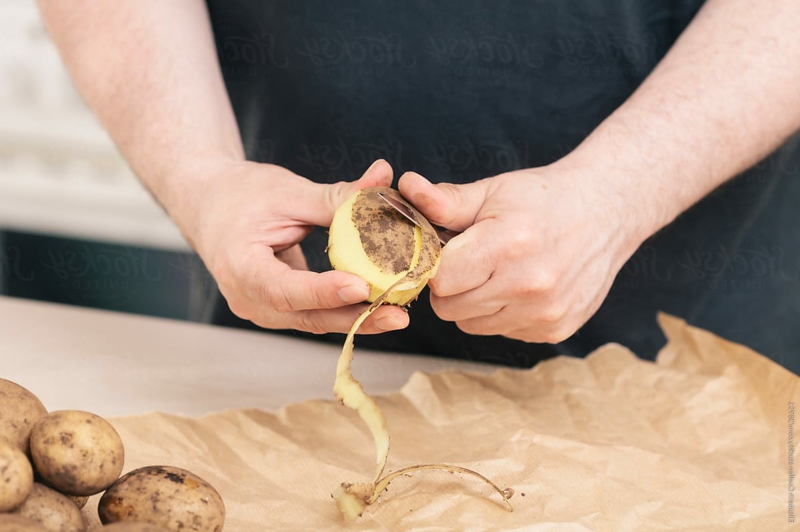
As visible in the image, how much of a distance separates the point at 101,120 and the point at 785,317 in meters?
1.37

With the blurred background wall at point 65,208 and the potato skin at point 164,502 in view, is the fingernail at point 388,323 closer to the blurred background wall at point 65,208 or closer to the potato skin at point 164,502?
the potato skin at point 164,502

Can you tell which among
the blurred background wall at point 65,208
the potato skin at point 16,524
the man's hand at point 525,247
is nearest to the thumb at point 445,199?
the man's hand at point 525,247

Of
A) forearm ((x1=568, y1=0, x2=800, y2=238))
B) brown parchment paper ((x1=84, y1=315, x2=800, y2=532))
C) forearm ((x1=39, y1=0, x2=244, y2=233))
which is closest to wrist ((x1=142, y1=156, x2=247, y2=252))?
forearm ((x1=39, y1=0, x2=244, y2=233))

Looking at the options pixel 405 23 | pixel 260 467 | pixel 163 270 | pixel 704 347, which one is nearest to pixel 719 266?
pixel 704 347

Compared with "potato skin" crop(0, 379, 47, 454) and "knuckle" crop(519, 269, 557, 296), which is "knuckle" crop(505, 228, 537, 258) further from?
"potato skin" crop(0, 379, 47, 454)

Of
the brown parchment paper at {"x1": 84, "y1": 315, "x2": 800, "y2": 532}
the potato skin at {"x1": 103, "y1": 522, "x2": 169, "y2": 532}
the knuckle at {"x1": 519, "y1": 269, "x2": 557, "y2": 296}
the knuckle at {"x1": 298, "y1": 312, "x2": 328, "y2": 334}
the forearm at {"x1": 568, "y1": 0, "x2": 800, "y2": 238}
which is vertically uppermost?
the forearm at {"x1": 568, "y1": 0, "x2": 800, "y2": 238}

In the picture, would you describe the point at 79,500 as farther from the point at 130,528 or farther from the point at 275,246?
the point at 275,246

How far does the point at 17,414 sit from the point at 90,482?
0.33 ft

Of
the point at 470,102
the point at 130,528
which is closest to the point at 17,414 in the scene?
the point at 130,528

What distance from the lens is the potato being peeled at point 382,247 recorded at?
84 centimetres

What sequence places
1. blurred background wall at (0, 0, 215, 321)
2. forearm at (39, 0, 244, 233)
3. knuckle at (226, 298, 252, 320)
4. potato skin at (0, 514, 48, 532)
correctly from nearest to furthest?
potato skin at (0, 514, 48, 532), knuckle at (226, 298, 252, 320), forearm at (39, 0, 244, 233), blurred background wall at (0, 0, 215, 321)

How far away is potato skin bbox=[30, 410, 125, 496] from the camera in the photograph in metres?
0.67

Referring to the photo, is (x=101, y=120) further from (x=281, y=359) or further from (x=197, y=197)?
(x=281, y=359)

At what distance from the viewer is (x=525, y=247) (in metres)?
0.90
